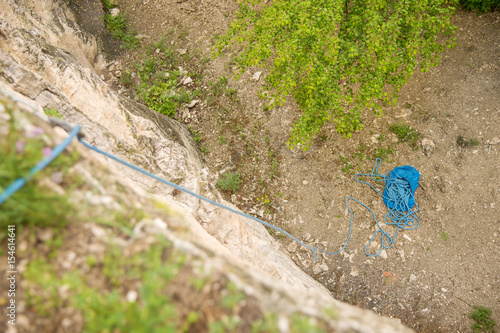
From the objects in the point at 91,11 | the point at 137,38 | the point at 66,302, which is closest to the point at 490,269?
the point at 66,302

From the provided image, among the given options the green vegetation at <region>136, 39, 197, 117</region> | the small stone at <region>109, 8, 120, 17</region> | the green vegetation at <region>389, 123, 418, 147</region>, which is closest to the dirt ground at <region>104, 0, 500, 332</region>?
the green vegetation at <region>389, 123, 418, 147</region>

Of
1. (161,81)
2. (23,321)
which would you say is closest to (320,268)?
(23,321)

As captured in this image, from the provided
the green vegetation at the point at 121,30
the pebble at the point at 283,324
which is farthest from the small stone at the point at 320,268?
the green vegetation at the point at 121,30

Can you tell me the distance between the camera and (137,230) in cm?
188

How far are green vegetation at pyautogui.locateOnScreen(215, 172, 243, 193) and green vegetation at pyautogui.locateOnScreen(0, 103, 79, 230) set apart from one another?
5044mm

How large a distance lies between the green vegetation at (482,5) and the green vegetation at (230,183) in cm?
734

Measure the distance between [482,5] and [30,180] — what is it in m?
9.93

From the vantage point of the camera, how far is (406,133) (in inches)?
270

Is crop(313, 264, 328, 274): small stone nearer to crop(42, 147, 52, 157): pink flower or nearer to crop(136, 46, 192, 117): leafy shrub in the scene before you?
crop(136, 46, 192, 117): leafy shrub

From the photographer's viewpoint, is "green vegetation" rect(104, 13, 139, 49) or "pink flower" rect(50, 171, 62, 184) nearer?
"pink flower" rect(50, 171, 62, 184)

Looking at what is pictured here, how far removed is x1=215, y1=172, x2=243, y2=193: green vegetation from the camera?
6939 mm

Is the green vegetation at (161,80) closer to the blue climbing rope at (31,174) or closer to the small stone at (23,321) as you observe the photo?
the blue climbing rope at (31,174)

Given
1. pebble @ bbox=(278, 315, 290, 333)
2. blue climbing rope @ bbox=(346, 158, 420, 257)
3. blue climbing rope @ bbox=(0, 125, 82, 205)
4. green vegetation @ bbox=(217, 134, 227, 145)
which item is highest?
blue climbing rope @ bbox=(0, 125, 82, 205)

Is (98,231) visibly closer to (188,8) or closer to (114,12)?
(188,8)
